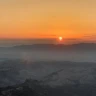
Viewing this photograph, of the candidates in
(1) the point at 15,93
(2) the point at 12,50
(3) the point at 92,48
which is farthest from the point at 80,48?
(1) the point at 15,93

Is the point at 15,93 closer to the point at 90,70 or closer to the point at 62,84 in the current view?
the point at 62,84

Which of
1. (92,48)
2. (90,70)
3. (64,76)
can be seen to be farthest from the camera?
(92,48)

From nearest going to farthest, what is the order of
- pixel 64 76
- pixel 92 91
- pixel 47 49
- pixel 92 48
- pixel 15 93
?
pixel 15 93
pixel 92 91
pixel 64 76
pixel 92 48
pixel 47 49

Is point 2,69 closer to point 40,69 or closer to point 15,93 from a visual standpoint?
point 40,69

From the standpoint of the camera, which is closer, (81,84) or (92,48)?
(81,84)

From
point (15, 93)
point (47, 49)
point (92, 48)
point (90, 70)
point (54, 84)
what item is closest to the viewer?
point (15, 93)

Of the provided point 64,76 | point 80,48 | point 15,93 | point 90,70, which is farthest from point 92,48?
point 15,93
